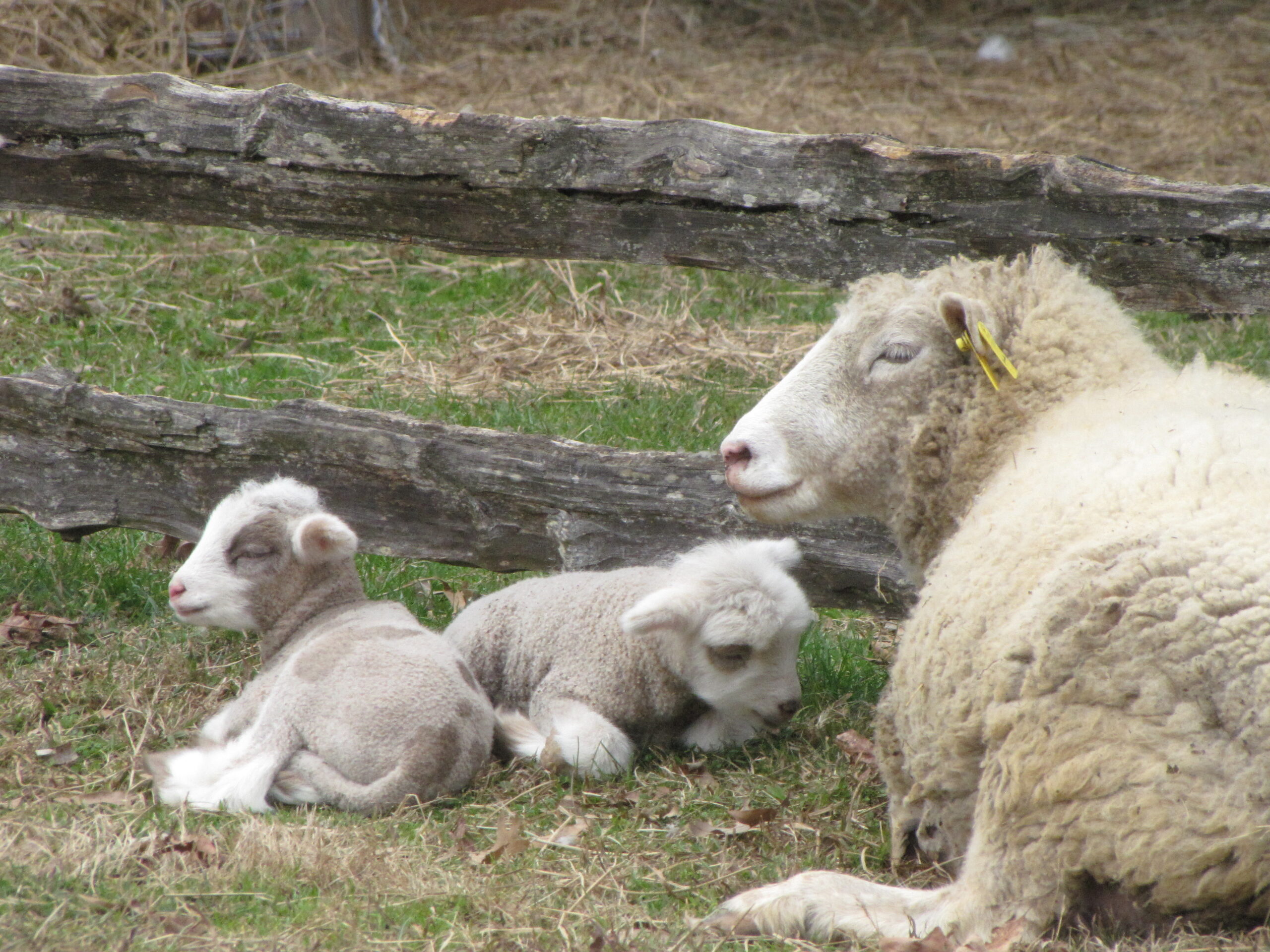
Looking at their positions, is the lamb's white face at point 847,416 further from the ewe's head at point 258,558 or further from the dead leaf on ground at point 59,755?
the dead leaf on ground at point 59,755

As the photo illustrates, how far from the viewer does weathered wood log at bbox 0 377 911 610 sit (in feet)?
15.1

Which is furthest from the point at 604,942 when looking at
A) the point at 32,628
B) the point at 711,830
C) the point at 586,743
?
the point at 32,628

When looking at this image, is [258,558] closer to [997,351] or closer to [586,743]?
[586,743]

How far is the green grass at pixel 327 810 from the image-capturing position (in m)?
3.11

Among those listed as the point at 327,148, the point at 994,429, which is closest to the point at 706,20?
the point at 327,148

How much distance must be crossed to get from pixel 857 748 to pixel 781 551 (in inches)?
26.1

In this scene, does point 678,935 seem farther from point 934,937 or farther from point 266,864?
point 266,864

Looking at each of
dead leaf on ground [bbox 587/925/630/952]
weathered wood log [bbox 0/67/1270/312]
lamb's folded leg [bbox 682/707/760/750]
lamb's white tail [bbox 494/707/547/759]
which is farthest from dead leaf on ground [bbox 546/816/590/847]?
weathered wood log [bbox 0/67/1270/312]

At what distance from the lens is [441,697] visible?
3852 mm

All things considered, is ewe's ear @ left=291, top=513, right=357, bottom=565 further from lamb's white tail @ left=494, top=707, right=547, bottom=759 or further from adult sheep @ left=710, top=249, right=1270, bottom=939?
adult sheep @ left=710, top=249, right=1270, bottom=939

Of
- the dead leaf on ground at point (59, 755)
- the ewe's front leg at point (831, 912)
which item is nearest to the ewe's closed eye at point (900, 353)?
the ewe's front leg at point (831, 912)

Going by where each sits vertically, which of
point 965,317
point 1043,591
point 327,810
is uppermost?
point 965,317

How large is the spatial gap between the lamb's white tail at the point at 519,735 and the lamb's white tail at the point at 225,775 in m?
0.69

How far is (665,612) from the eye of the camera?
155 inches
